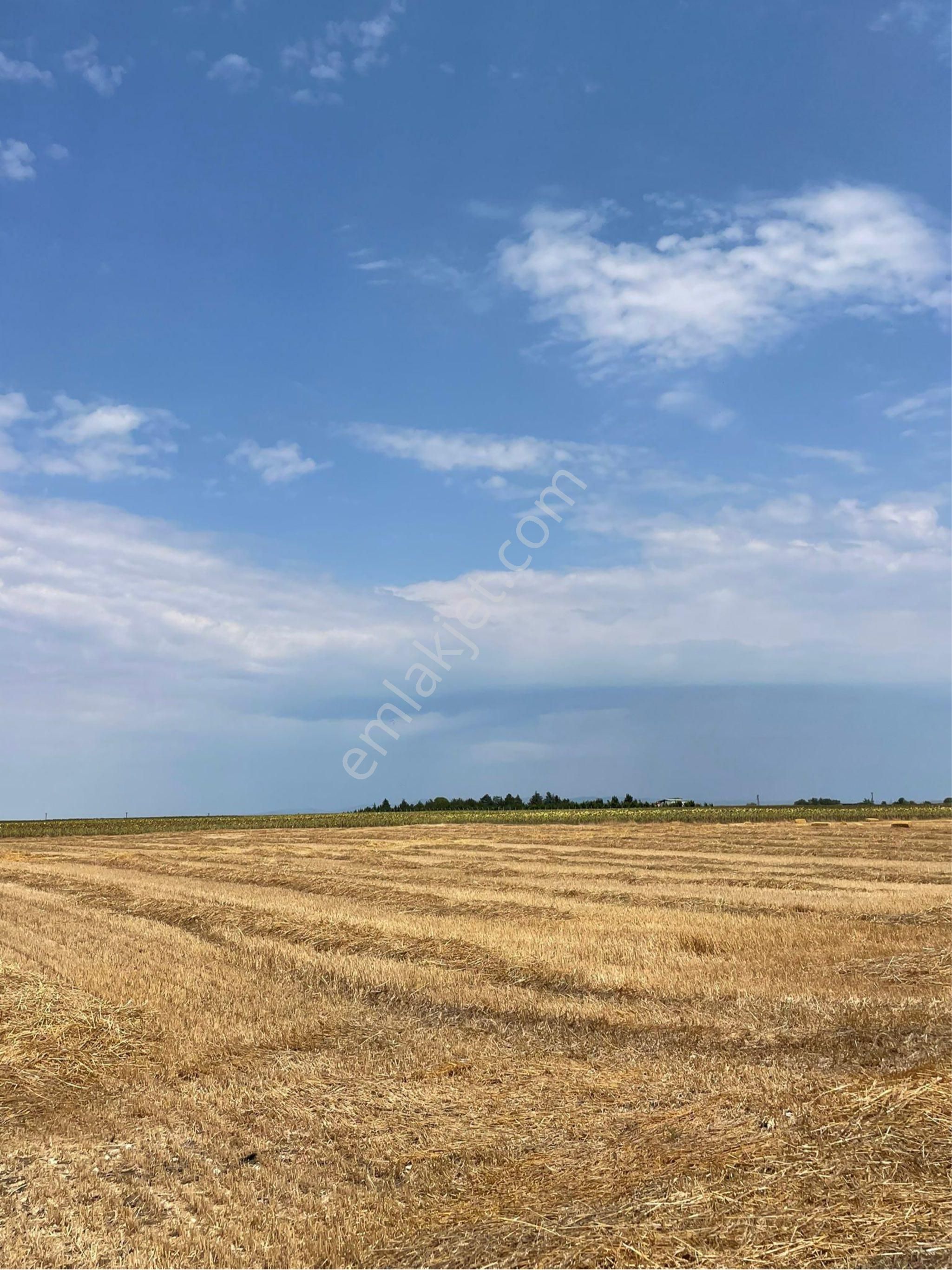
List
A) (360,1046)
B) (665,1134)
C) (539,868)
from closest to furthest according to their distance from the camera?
(665,1134) < (360,1046) < (539,868)

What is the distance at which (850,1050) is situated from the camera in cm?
951

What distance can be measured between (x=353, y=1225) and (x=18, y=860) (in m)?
35.7

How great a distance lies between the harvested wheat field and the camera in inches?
221

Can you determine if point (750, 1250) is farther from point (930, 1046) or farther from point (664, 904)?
point (664, 904)

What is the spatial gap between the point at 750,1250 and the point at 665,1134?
1.89m

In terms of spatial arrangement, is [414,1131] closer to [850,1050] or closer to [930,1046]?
[850,1050]

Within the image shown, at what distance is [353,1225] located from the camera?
5.93m

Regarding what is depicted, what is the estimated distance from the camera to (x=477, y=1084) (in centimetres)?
848

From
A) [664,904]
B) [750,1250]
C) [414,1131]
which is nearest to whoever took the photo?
[750,1250]

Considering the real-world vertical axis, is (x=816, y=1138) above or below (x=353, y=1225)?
above

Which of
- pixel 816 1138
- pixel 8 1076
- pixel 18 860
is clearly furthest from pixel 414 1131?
pixel 18 860

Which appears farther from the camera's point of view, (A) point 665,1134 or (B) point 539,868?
(B) point 539,868

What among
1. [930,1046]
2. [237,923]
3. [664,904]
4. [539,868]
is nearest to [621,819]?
[539,868]

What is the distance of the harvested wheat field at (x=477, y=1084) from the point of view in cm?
561
